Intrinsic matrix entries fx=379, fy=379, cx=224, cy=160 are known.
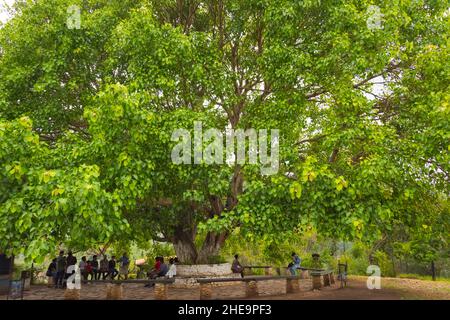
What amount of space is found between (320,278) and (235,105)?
7872 millimetres

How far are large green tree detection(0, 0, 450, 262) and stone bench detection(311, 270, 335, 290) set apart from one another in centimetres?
418

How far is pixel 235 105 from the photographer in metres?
15.2

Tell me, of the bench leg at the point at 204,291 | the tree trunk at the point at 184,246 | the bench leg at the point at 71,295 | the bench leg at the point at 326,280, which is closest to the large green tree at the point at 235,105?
the tree trunk at the point at 184,246

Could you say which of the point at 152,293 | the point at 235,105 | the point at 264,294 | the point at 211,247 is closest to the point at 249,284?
the point at 264,294

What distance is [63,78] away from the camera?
46.5ft

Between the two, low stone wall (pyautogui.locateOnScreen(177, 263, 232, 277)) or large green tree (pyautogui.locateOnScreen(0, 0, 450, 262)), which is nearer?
large green tree (pyautogui.locateOnScreen(0, 0, 450, 262))

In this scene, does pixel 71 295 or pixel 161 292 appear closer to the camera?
pixel 161 292

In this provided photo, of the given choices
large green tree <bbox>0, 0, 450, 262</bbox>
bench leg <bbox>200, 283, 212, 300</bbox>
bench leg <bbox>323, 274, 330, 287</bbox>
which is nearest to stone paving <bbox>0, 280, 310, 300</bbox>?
bench leg <bbox>323, 274, 330, 287</bbox>

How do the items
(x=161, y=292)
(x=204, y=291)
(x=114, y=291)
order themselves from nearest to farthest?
1. (x=204, y=291)
2. (x=161, y=292)
3. (x=114, y=291)

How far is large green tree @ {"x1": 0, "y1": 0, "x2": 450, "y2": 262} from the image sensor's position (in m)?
10.1

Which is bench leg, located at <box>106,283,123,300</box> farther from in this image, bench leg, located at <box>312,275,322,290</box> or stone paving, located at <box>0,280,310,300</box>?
bench leg, located at <box>312,275,322,290</box>

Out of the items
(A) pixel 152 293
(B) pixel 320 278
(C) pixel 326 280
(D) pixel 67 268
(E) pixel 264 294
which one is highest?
(D) pixel 67 268

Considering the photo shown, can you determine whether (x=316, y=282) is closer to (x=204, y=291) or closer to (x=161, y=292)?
(x=204, y=291)

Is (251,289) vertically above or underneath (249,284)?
underneath
